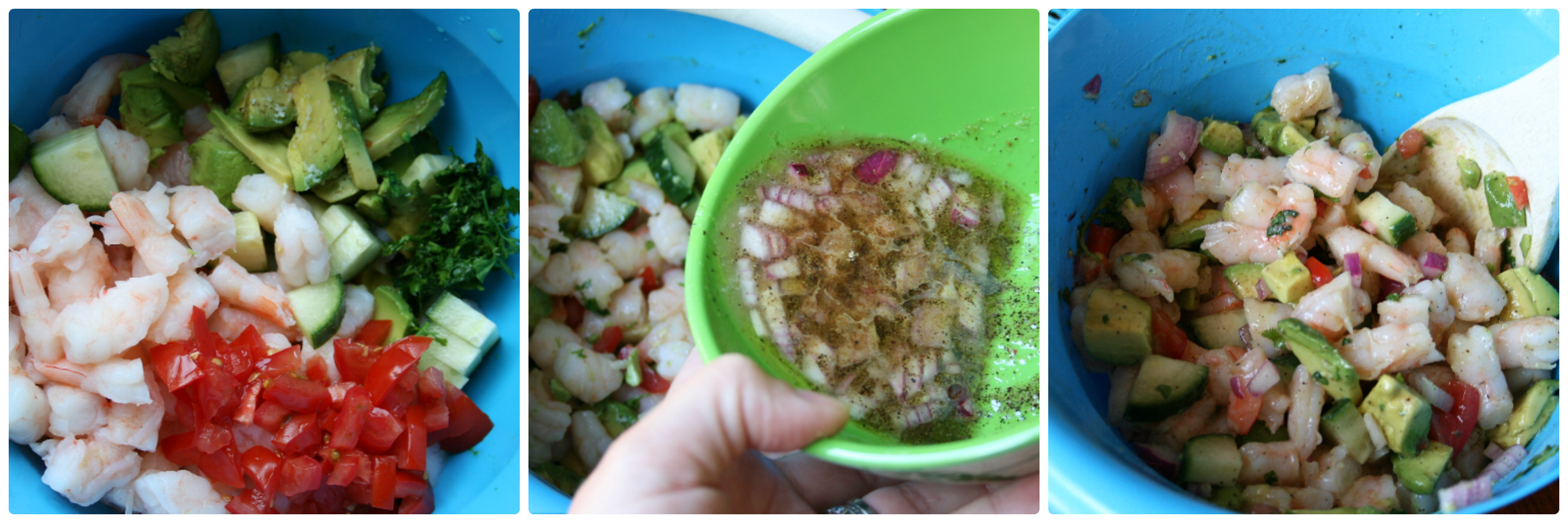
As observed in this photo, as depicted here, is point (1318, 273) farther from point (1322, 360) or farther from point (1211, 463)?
point (1211, 463)

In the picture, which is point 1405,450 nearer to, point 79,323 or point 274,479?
point 274,479

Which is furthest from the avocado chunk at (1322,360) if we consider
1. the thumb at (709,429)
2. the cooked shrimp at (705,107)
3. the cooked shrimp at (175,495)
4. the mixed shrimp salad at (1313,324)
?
the cooked shrimp at (175,495)

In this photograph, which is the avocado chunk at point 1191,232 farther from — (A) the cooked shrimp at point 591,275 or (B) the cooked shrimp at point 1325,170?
(A) the cooked shrimp at point 591,275

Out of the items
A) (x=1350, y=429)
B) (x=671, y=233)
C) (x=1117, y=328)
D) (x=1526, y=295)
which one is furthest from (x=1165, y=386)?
(x=671, y=233)

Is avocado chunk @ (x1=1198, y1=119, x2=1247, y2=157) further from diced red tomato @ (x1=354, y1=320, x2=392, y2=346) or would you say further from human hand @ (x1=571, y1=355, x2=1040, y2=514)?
diced red tomato @ (x1=354, y1=320, x2=392, y2=346)

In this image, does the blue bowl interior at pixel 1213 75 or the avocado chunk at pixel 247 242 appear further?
the avocado chunk at pixel 247 242

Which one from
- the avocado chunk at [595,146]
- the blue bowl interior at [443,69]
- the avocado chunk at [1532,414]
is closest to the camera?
the avocado chunk at [1532,414]

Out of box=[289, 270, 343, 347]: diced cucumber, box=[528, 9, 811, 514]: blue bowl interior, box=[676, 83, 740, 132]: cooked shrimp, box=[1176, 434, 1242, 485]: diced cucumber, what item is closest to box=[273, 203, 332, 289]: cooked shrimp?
box=[289, 270, 343, 347]: diced cucumber
